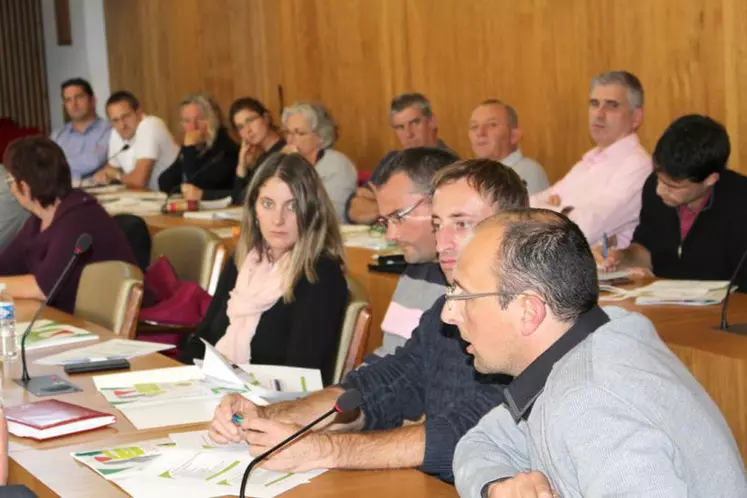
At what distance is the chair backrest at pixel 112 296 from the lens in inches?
161

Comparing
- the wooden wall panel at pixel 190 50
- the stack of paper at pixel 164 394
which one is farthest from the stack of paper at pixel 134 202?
the stack of paper at pixel 164 394

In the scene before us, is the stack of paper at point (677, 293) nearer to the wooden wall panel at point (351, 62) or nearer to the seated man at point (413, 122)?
the seated man at point (413, 122)

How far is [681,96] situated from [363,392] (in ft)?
11.5

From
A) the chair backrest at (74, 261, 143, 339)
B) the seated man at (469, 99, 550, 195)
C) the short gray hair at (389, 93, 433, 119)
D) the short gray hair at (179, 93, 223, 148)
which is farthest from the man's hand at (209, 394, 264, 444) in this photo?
the short gray hair at (179, 93, 223, 148)

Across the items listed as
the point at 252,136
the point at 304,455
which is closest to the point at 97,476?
the point at 304,455

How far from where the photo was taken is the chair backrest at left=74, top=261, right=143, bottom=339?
4.08 metres

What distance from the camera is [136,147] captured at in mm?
9250

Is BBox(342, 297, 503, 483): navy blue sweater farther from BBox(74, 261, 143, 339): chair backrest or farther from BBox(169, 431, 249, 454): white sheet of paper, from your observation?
BBox(74, 261, 143, 339): chair backrest

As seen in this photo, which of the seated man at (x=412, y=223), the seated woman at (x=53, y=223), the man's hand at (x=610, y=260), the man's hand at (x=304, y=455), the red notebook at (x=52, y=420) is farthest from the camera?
the seated woman at (x=53, y=223)

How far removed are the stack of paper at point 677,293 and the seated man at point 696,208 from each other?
0.54 ft

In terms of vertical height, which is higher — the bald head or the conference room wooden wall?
the conference room wooden wall

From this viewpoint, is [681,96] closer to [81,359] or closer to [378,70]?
[378,70]

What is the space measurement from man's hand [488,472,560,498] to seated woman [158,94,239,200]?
6.48 meters

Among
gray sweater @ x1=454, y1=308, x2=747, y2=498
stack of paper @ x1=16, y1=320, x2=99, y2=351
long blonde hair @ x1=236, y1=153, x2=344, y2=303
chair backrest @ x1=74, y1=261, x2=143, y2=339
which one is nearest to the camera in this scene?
gray sweater @ x1=454, y1=308, x2=747, y2=498
